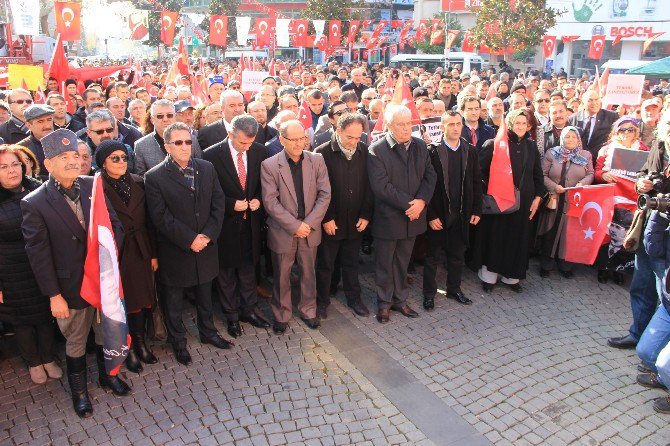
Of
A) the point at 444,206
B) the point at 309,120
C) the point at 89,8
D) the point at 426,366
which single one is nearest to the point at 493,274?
the point at 444,206

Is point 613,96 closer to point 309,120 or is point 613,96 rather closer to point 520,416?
point 309,120

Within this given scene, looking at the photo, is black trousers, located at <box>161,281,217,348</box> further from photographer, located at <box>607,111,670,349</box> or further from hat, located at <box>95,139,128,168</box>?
photographer, located at <box>607,111,670,349</box>

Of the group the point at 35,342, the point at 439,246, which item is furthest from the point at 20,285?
the point at 439,246

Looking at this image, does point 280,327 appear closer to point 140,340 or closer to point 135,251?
point 140,340

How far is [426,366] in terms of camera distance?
15.1ft

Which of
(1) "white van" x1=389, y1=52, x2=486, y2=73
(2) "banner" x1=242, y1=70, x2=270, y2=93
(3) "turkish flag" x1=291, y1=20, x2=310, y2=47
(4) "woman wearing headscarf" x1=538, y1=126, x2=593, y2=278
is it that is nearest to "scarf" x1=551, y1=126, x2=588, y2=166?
(4) "woman wearing headscarf" x1=538, y1=126, x2=593, y2=278

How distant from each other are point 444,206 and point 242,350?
7.96 ft

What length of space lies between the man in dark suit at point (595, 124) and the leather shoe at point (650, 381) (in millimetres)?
3807

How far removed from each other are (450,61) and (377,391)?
33462 mm

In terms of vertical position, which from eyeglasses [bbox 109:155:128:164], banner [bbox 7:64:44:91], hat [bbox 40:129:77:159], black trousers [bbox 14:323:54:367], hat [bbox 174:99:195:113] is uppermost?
banner [bbox 7:64:44:91]

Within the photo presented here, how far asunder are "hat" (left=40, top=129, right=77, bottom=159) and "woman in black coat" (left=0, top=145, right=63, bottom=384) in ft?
1.54

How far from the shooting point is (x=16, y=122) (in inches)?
251

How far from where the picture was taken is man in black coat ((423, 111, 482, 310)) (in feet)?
18.0

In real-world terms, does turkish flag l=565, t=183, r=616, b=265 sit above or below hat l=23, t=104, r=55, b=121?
below
